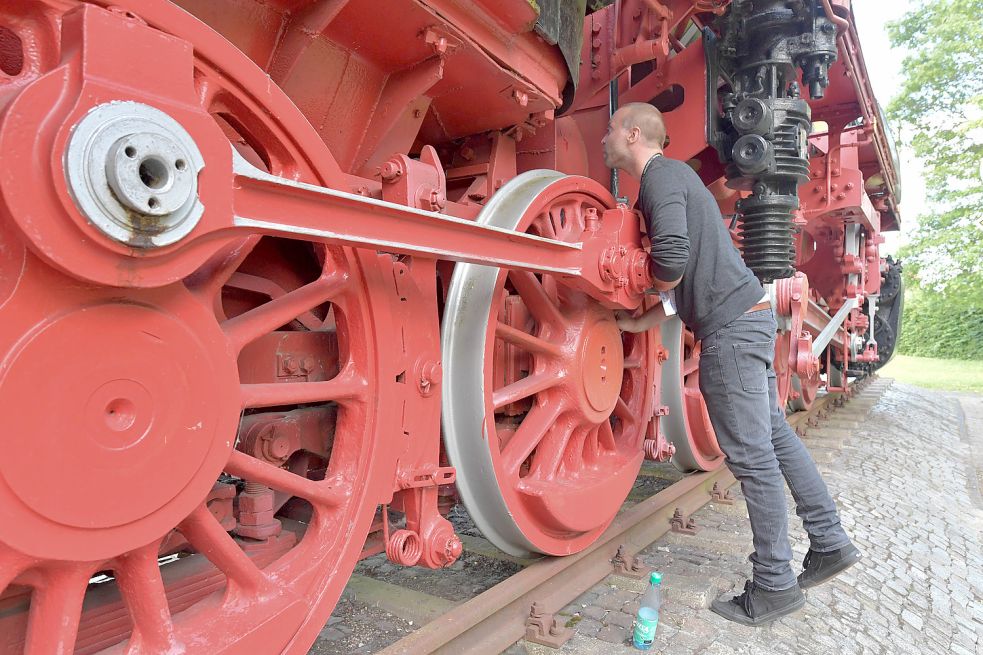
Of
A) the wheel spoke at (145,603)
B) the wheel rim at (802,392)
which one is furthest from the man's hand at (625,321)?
the wheel rim at (802,392)

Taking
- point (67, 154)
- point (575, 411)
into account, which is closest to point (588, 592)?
point (575, 411)

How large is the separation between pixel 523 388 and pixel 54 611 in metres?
1.53

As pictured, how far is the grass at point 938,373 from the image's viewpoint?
13.4m

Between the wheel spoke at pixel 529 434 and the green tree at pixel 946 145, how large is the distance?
1530 cm

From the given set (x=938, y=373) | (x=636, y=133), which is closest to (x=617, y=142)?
(x=636, y=133)

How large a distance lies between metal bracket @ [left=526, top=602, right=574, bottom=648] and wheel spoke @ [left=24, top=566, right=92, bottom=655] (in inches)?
56.7

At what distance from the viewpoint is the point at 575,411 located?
8.38 feet

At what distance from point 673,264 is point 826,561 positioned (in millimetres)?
1397

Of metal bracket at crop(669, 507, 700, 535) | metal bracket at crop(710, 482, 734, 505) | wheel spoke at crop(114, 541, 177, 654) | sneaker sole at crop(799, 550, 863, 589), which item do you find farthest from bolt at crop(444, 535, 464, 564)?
metal bracket at crop(710, 482, 734, 505)

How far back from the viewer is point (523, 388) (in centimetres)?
235

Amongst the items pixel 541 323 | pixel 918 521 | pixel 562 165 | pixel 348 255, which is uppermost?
pixel 562 165

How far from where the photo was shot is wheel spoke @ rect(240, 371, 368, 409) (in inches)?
55.7

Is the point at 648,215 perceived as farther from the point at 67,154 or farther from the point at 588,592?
the point at 67,154

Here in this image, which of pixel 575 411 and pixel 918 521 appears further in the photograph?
pixel 918 521
